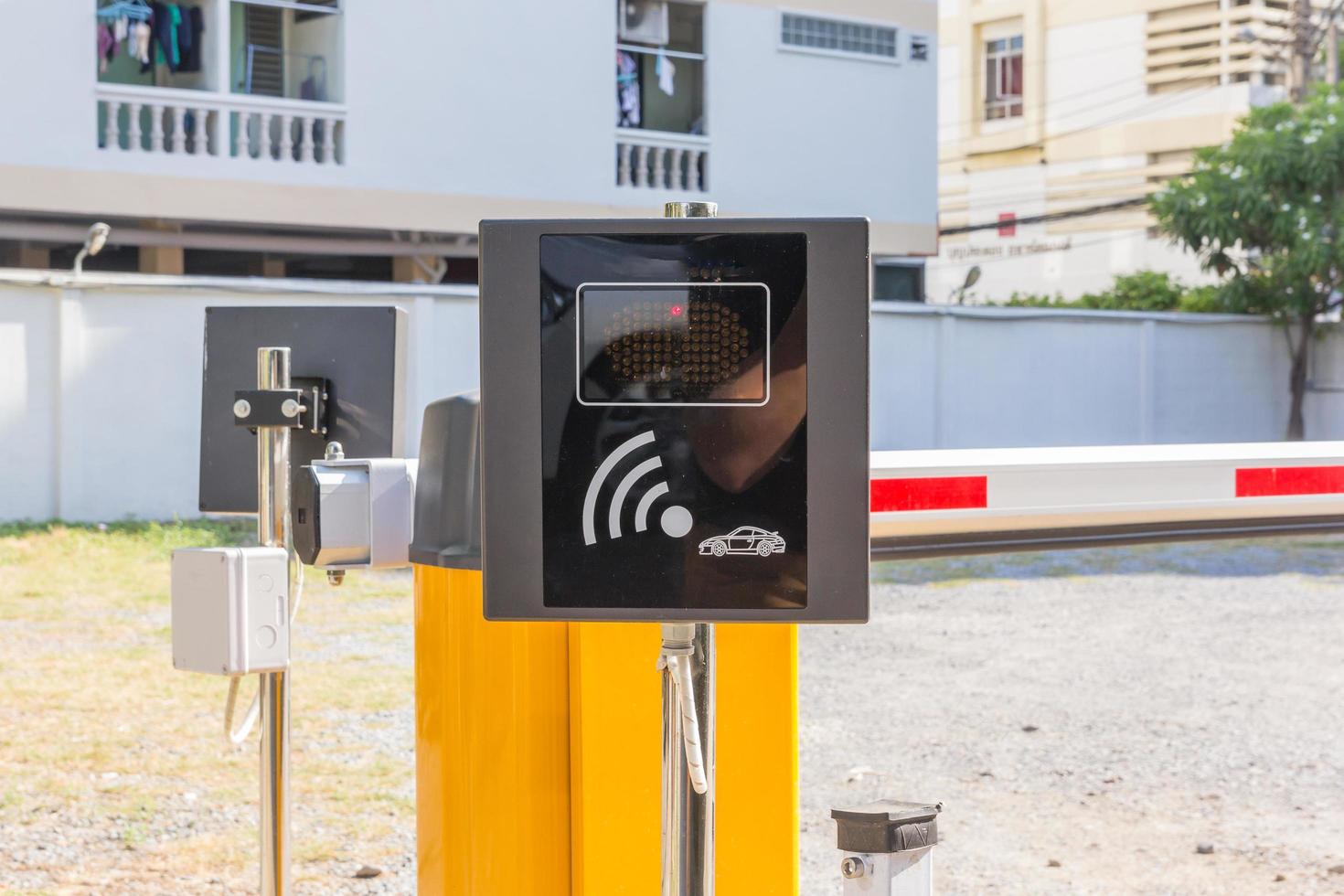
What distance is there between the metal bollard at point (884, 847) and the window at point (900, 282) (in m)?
14.2

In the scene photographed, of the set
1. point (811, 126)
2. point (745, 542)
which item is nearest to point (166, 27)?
point (811, 126)

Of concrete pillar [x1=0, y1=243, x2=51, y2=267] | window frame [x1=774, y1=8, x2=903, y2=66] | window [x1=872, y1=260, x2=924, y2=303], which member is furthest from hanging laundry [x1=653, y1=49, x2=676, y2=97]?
concrete pillar [x1=0, y1=243, x2=51, y2=267]

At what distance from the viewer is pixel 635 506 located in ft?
4.59

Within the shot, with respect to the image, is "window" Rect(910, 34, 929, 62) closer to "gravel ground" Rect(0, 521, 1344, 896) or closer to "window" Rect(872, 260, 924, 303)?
"window" Rect(872, 260, 924, 303)

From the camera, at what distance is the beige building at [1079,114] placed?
84.7ft

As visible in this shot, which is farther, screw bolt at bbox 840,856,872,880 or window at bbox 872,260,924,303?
window at bbox 872,260,924,303

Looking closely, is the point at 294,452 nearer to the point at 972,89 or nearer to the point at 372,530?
the point at 372,530

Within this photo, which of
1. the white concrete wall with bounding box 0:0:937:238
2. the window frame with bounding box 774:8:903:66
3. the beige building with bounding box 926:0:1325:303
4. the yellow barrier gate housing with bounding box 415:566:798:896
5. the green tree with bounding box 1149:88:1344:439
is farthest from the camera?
the beige building with bounding box 926:0:1325:303

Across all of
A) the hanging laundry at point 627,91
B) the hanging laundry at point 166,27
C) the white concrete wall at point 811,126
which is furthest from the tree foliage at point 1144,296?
the hanging laundry at point 166,27

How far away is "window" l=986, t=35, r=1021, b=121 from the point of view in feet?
97.3

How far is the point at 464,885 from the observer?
1.99m

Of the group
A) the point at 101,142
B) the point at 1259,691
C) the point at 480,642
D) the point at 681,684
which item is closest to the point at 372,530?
the point at 480,642

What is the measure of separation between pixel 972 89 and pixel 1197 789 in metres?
26.6

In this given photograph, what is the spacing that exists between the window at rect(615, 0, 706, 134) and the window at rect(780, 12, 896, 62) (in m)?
0.86
